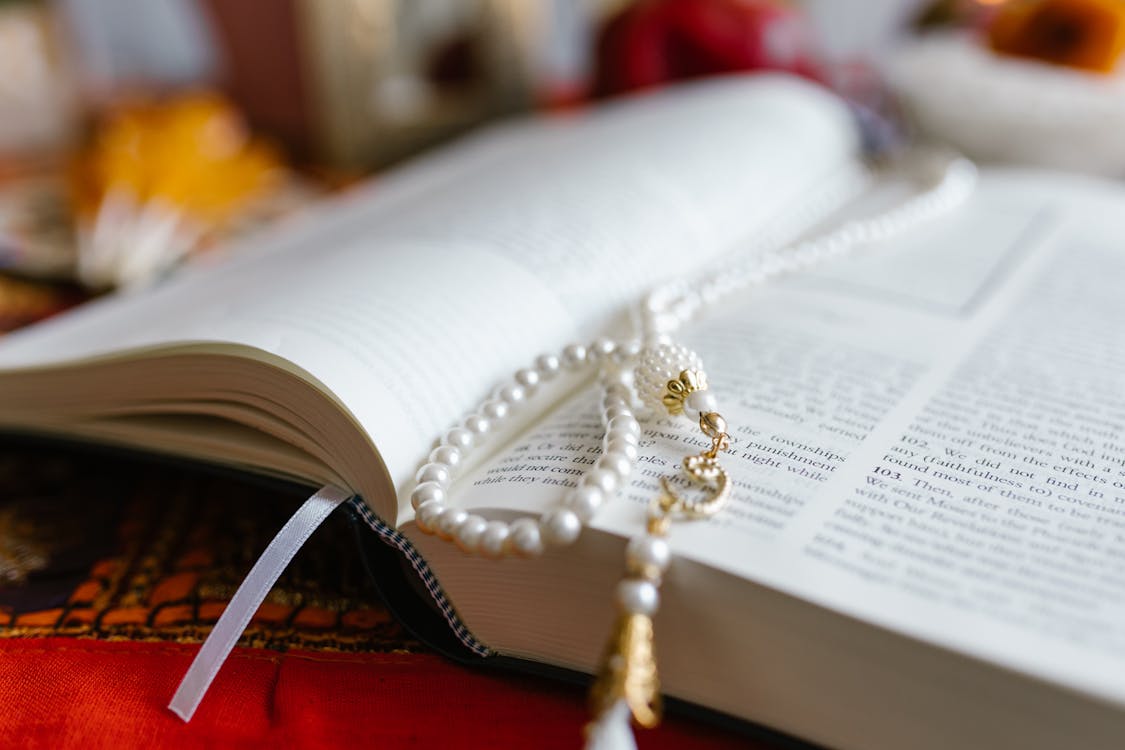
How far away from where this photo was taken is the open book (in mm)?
383

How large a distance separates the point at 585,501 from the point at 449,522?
7 cm

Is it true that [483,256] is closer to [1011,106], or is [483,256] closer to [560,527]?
[560,527]

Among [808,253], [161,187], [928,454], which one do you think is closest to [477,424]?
[928,454]

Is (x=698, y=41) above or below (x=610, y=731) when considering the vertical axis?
above

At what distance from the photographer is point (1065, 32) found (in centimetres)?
93

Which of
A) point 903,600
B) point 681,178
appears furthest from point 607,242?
point 903,600

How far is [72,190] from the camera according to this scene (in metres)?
1.02

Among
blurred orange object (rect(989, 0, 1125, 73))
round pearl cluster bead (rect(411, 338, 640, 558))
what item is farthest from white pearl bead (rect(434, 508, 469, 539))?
blurred orange object (rect(989, 0, 1125, 73))

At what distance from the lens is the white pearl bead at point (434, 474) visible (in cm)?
47

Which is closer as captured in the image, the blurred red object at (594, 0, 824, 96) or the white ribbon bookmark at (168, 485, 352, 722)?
the white ribbon bookmark at (168, 485, 352, 722)

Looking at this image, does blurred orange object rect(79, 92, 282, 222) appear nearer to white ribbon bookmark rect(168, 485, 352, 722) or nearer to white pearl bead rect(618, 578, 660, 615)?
white ribbon bookmark rect(168, 485, 352, 722)

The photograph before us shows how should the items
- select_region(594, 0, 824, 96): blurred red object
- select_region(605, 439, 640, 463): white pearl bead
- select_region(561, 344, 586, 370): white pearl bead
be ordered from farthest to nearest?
select_region(594, 0, 824, 96): blurred red object
select_region(561, 344, 586, 370): white pearl bead
select_region(605, 439, 640, 463): white pearl bead

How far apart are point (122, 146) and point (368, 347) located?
66 centimetres

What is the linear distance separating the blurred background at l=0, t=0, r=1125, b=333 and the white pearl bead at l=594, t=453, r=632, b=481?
0.57m
